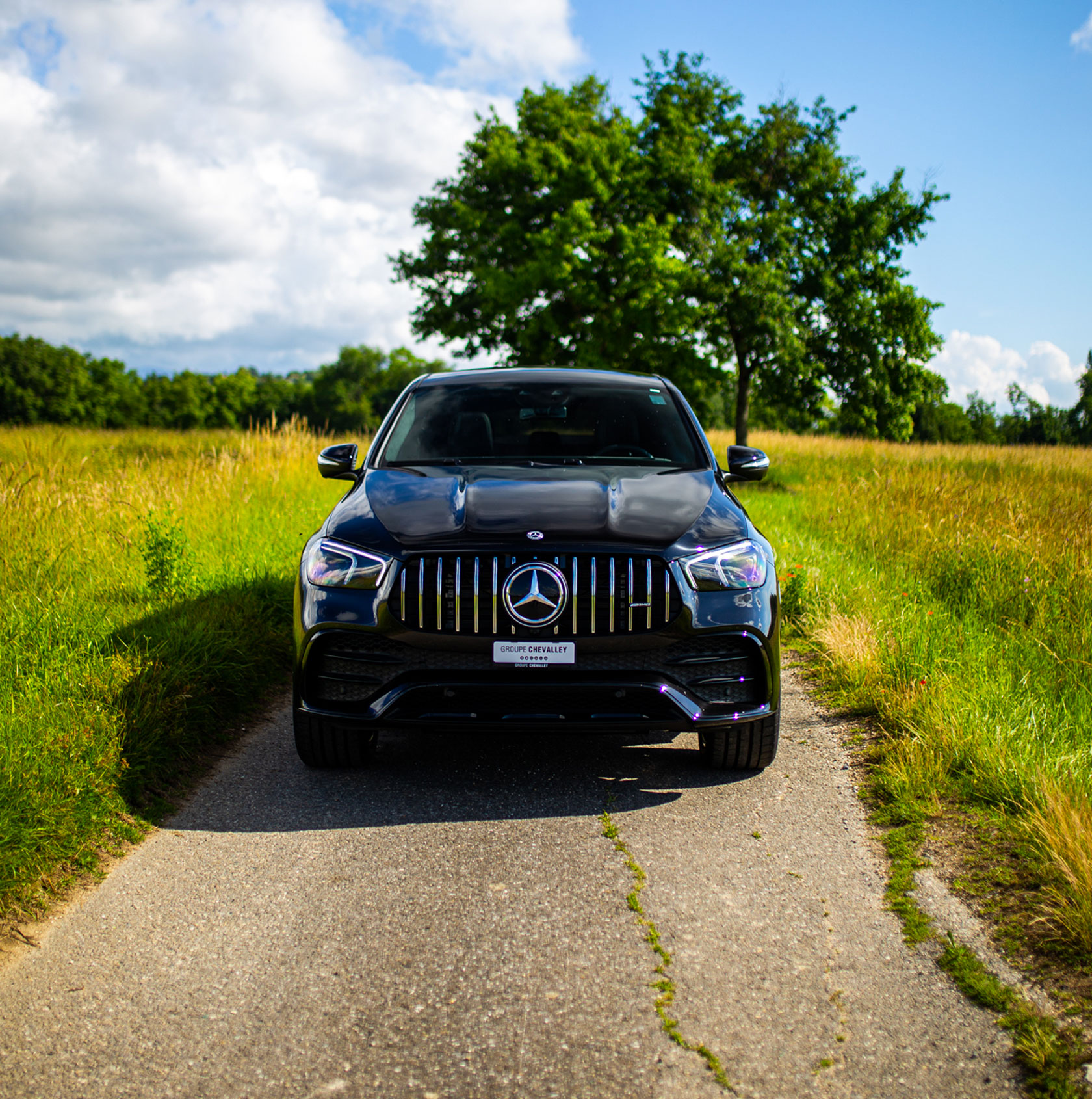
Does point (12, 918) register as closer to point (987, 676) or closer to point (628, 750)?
point (628, 750)

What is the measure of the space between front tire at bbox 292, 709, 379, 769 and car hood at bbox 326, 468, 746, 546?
78 cm

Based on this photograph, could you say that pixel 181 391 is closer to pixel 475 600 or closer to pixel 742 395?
pixel 742 395

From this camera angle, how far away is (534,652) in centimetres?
337

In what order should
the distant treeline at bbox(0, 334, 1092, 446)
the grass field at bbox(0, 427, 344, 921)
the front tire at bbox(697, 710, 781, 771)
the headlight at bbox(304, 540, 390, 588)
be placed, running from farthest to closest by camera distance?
1. the distant treeline at bbox(0, 334, 1092, 446)
2. the front tire at bbox(697, 710, 781, 771)
3. the headlight at bbox(304, 540, 390, 588)
4. the grass field at bbox(0, 427, 344, 921)

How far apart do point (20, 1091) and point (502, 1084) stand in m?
1.03

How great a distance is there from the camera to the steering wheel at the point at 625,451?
190 inches

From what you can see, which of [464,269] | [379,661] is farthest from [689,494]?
[464,269]

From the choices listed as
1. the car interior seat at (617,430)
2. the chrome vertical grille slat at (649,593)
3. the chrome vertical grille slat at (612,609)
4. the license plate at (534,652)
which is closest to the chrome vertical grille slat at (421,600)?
the license plate at (534,652)

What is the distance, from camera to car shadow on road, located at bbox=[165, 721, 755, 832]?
137 inches

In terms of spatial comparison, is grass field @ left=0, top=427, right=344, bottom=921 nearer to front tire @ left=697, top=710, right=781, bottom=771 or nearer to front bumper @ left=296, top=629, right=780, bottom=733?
front bumper @ left=296, top=629, right=780, bottom=733

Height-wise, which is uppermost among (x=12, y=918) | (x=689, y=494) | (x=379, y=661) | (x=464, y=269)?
(x=464, y=269)

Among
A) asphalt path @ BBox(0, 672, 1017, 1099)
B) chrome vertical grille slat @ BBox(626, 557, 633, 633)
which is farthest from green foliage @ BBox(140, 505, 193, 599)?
chrome vertical grille slat @ BBox(626, 557, 633, 633)

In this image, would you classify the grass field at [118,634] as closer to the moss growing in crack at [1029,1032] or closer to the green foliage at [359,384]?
the moss growing in crack at [1029,1032]

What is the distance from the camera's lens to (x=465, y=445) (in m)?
4.85
